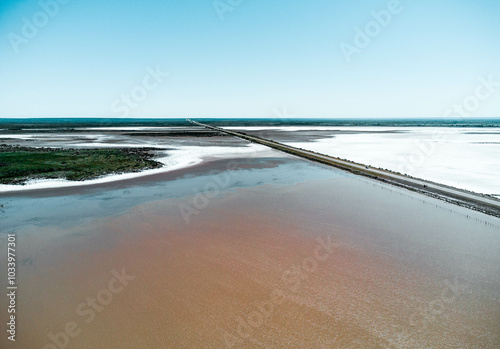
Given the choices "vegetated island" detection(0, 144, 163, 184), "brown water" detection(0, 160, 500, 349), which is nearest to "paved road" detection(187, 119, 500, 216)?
"brown water" detection(0, 160, 500, 349)

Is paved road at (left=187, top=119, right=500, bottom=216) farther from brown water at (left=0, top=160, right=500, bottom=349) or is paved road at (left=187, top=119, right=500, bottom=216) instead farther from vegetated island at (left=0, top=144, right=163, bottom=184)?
vegetated island at (left=0, top=144, right=163, bottom=184)

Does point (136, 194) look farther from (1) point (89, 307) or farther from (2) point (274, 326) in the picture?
(2) point (274, 326)

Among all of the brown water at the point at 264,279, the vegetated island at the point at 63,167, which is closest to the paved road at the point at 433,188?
the brown water at the point at 264,279

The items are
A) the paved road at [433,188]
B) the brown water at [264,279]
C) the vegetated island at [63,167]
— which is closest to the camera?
the brown water at [264,279]

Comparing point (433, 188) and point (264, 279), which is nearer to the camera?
point (264, 279)

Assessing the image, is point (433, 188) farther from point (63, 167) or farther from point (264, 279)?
point (63, 167)

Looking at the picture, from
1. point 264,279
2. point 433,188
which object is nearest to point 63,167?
point 264,279

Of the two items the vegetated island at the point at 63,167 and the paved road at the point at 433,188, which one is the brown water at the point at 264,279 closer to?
the paved road at the point at 433,188

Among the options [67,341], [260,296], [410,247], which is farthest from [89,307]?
[410,247]
